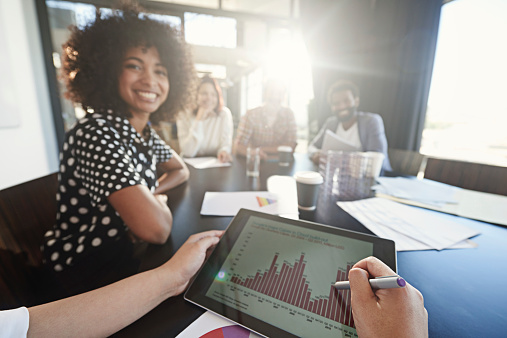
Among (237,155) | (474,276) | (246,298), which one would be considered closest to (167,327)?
(246,298)

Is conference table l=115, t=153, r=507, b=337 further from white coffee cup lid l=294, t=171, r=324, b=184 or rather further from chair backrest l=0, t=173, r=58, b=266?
chair backrest l=0, t=173, r=58, b=266

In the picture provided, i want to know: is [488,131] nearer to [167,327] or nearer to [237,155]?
[237,155]

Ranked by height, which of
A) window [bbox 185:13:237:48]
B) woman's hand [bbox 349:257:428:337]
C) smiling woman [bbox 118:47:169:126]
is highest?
window [bbox 185:13:237:48]

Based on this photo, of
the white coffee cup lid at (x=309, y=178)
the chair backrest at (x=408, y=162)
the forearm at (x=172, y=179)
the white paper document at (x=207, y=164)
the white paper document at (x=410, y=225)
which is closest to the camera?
the white paper document at (x=410, y=225)

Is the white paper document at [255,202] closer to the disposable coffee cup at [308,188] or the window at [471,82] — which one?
the disposable coffee cup at [308,188]

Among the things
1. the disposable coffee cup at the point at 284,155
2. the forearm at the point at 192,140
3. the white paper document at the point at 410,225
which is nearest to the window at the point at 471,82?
the disposable coffee cup at the point at 284,155

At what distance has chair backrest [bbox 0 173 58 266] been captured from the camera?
27.3 inches

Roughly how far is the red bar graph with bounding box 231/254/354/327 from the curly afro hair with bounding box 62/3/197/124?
92 cm

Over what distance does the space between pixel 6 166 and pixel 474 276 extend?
336 centimetres

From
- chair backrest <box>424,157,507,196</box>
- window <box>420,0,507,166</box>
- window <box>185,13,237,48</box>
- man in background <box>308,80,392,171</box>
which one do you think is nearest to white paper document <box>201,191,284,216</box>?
chair backrest <box>424,157,507,196</box>

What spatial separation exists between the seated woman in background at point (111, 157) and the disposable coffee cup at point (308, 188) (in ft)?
1.49

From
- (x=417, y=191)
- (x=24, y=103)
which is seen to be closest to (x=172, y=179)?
(x=417, y=191)

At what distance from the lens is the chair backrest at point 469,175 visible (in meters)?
1.17

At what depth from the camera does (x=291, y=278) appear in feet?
1.43
